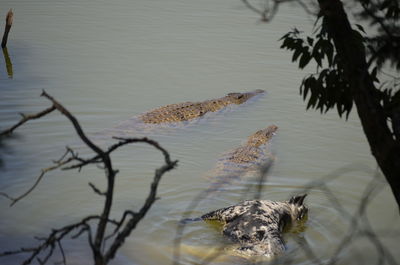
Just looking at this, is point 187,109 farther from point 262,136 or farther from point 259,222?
point 259,222

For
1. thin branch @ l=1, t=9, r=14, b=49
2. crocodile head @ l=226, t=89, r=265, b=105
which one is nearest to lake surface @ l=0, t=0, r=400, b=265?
crocodile head @ l=226, t=89, r=265, b=105

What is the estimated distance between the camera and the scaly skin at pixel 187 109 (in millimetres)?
9992

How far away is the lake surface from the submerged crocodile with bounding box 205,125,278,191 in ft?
0.51

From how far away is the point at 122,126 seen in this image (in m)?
9.66

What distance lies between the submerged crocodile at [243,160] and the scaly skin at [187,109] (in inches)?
47.2

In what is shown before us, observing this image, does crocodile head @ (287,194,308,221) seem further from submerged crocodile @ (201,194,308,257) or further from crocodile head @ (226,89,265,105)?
crocodile head @ (226,89,265,105)

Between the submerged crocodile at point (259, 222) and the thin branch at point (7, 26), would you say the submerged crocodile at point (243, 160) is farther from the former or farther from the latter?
the thin branch at point (7, 26)

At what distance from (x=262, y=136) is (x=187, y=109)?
1556 millimetres

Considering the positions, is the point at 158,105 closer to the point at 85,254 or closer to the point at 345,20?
the point at 85,254

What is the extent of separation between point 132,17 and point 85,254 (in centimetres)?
1025

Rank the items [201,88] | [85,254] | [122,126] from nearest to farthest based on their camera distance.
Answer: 1. [85,254]
2. [122,126]
3. [201,88]

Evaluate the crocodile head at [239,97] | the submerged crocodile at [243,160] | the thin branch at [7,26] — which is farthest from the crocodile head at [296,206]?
the thin branch at [7,26]

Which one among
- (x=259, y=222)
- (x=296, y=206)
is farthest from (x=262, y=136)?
(x=259, y=222)

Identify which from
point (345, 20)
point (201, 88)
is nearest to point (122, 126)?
point (201, 88)
